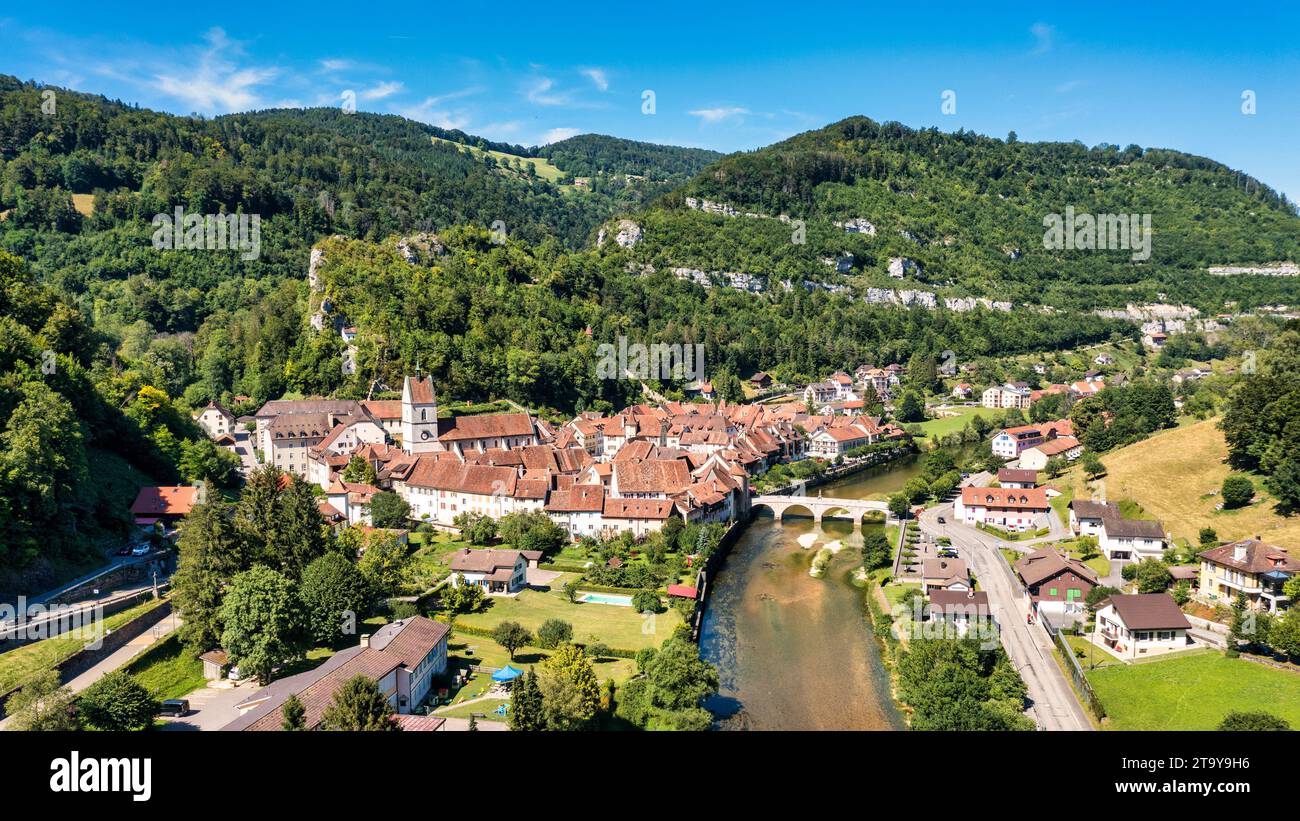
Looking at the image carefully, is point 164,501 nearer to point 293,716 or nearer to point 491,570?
point 491,570

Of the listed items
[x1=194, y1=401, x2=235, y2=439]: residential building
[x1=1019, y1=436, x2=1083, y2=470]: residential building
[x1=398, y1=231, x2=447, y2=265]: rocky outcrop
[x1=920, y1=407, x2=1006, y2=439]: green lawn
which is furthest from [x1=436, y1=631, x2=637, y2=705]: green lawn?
[x1=398, y1=231, x2=447, y2=265]: rocky outcrop

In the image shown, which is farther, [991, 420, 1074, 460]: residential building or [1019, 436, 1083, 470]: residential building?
[991, 420, 1074, 460]: residential building

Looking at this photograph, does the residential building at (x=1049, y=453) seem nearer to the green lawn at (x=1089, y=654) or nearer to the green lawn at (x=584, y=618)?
the green lawn at (x=1089, y=654)

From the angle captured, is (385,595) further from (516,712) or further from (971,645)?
(971,645)

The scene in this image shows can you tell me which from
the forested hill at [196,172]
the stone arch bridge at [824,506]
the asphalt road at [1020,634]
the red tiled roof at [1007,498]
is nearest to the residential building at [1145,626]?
the asphalt road at [1020,634]

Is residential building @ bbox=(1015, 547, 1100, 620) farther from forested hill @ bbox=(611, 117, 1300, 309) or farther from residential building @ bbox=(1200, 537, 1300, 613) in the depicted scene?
forested hill @ bbox=(611, 117, 1300, 309)

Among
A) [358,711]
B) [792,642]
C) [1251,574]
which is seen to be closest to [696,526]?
[792,642]

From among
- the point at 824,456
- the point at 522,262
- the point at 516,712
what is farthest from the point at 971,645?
the point at 522,262
